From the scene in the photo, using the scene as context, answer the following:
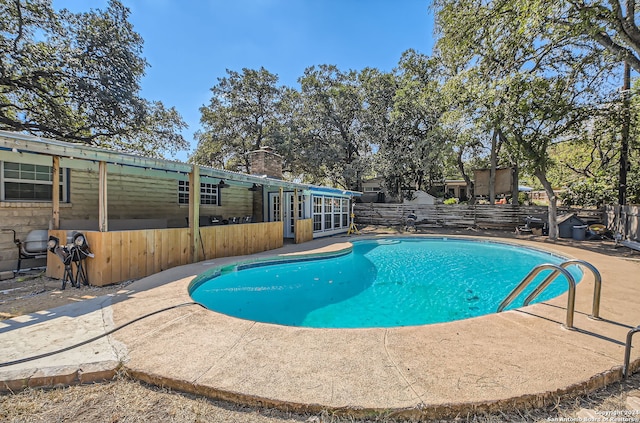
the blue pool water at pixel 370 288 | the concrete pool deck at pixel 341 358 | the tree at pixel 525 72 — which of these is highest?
the tree at pixel 525 72

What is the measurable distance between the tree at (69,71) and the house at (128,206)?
14.4ft

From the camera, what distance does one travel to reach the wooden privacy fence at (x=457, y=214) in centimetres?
1521

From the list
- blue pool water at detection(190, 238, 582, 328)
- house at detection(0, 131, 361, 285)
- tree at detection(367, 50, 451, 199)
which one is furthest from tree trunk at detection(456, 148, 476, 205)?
house at detection(0, 131, 361, 285)

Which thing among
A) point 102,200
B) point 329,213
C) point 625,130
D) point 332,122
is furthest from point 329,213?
point 625,130

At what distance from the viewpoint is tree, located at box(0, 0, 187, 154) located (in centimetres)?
988

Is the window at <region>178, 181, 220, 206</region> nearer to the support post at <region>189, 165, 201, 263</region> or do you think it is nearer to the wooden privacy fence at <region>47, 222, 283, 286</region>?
the wooden privacy fence at <region>47, 222, 283, 286</region>

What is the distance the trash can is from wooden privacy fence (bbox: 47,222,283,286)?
1398 cm

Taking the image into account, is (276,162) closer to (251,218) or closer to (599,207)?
(251,218)

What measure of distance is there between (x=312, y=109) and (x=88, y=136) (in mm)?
12833

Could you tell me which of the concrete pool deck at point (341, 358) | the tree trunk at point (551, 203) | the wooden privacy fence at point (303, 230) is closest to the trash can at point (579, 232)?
the tree trunk at point (551, 203)

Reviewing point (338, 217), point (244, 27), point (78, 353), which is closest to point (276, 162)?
point (338, 217)

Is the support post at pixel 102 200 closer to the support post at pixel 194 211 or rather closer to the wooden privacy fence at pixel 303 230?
the support post at pixel 194 211

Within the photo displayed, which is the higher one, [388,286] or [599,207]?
[599,207]

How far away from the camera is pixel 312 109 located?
19891 millimetres
